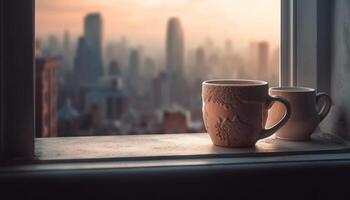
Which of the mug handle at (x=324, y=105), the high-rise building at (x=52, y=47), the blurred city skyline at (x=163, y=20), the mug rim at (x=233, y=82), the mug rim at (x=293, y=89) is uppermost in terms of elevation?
the blurred city skyline at (x=163, y=20)

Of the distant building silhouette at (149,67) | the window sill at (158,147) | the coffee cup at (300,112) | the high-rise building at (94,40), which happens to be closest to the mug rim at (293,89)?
the coffee cup at (300,112)

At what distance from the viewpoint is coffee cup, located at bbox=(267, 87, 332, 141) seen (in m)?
1.15

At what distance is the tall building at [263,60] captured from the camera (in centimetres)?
135

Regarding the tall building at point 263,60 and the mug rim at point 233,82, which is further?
the tall building at point 263,60

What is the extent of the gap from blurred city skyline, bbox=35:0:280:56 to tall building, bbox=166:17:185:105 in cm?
2

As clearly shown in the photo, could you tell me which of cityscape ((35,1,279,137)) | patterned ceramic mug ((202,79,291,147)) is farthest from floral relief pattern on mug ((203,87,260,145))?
cityscape ((35,1,279,137))

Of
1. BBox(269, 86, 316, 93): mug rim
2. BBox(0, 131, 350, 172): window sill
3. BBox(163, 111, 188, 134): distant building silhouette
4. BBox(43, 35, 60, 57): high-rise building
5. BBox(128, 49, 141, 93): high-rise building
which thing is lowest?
BBox(0, 131, 350, 172): window sill

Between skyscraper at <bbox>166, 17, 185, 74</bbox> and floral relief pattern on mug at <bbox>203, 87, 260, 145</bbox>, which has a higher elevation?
skyscraper at <bbox>166, 17, 185, 74</bbox>

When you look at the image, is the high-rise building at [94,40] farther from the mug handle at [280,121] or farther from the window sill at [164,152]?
the mug handle at [280,121]

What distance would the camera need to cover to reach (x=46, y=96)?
4.48 feet

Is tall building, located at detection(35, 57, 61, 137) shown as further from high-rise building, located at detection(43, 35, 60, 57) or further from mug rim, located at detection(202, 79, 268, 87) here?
mug rim, located at detection(202, 79, 268, 87)

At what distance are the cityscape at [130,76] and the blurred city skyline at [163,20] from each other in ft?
0.04

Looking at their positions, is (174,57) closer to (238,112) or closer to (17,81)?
(238,112)

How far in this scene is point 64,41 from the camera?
4.60ft
